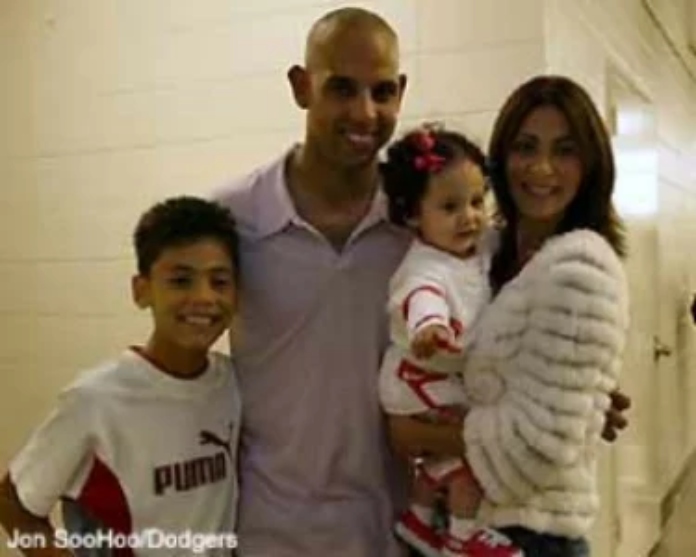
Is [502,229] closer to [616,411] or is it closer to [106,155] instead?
[616,411]

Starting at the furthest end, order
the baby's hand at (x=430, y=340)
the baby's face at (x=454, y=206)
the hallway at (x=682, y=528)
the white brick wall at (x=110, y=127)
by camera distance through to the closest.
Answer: the hallway at (x=682, y=528) → the white brick wall at (x=110, y=127) → the baby's face at (x=454, y=206) → the baby's hand at (x=430, y=340)

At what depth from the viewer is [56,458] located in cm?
134

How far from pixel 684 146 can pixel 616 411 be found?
3.79 m

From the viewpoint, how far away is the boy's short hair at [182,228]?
1.44 metres

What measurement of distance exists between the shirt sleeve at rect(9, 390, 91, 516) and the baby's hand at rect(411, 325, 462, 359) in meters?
0.45

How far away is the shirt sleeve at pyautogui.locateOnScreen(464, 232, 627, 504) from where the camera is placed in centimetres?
128

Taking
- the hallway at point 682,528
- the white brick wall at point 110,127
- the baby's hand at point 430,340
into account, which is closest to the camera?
the baby's hand at point 430,340

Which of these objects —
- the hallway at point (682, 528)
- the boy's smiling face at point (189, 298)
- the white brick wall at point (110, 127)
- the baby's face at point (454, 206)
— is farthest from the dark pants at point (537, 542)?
the hallway at point (682, 528)

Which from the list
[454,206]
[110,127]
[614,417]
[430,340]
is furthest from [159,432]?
[110,127]

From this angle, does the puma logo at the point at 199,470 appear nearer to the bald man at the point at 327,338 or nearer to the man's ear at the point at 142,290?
the bald man at the point at 327,338

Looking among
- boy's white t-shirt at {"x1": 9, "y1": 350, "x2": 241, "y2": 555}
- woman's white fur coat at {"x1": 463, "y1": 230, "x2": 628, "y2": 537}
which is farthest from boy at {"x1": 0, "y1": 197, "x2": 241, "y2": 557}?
woman's white fur coat at {"x1": 463, "y1": 230, "x2": 628, "y2": 537}

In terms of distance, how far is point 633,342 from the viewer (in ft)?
10.6

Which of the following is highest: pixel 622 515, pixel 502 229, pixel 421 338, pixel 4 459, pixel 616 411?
pixel 502 229

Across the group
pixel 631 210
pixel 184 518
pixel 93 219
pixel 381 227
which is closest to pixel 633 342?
pixel 631 210
